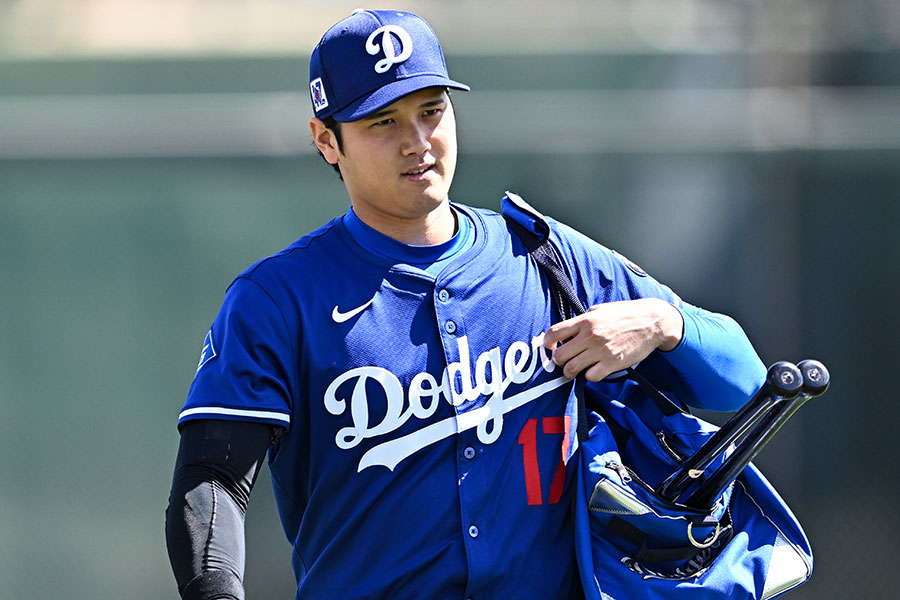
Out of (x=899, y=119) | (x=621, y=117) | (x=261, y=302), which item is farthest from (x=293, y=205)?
(x=261, y=302)

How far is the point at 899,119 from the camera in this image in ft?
16.7

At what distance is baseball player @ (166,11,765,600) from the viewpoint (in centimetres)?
185

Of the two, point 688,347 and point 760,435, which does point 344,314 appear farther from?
point 760,435

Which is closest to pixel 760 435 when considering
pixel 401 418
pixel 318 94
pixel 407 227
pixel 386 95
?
pixel 401 418

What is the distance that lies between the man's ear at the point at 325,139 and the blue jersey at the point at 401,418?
7.3 inches

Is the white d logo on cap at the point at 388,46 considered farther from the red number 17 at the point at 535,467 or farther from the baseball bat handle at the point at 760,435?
the baseball bat handle at the point at 760,435

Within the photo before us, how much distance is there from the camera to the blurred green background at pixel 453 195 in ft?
15.7

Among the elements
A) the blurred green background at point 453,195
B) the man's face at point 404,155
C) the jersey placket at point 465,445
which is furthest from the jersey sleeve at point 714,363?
the blurred green background at point 453,195

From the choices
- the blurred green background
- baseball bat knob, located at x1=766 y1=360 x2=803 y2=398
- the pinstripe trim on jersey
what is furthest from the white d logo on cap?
the blurred green background

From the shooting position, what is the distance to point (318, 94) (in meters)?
2.06

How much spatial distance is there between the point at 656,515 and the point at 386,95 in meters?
0.88

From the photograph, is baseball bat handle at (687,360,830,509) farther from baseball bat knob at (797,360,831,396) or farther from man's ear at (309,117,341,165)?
man's ear at (309,117,341,165)

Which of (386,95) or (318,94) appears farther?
(318,94)

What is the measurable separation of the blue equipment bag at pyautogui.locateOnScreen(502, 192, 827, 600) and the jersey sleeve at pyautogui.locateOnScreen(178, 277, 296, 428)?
54cm
